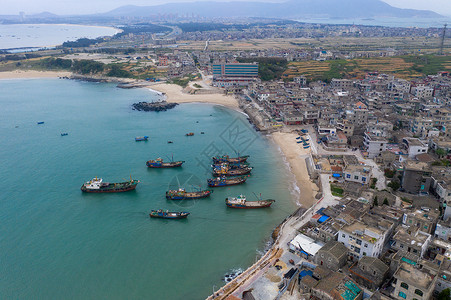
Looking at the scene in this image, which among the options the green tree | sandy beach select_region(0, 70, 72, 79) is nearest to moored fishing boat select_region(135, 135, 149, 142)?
the green tree

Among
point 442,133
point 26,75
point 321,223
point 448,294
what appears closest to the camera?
point 448,294

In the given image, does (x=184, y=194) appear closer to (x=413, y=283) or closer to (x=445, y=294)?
(x=413, y=283)

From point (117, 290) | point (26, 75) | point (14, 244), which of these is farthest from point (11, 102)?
point (117, 290)

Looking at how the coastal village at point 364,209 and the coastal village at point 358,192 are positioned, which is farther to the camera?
the coastal village at point 358,192

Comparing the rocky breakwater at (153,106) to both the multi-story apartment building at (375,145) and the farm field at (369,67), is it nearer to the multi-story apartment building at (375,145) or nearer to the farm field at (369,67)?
the farm field at (369,67)

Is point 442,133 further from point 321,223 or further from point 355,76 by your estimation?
point 355,76

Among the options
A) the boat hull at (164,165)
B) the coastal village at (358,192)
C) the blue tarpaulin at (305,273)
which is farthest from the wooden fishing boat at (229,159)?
the blue tarpaulin at (305,273)
